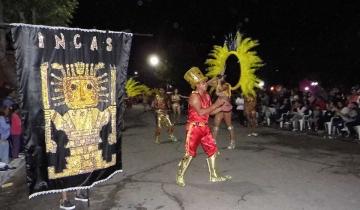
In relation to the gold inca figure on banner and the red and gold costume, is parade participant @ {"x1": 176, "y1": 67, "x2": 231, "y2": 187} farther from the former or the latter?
the gold inca figure on banner

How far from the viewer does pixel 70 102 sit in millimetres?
5848

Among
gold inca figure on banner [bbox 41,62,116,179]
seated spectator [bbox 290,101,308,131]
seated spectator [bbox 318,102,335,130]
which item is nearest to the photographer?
gold inca figure on banner [bbox 41,62,116,179]

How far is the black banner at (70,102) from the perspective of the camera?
17.8 ft

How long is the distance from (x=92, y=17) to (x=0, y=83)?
1804 centimetres

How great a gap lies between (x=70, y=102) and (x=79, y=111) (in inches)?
7.4

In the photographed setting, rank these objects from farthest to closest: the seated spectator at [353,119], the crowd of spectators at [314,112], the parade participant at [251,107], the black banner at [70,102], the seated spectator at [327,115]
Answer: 1. the seated spectator at [327,115]
2. the parade participant at [251,107]
3. the crowd of spectators at [314,112]
4. the seated spectator at [353,119]
5. the black banner at [70,102]

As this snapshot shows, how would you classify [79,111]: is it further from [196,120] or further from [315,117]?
[315,117]

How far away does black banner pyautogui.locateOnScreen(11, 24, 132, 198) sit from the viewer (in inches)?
214

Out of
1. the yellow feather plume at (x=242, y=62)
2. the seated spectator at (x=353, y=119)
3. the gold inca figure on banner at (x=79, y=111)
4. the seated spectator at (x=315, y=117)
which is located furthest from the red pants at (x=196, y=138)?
the seated spectator at (x=315, y=117)

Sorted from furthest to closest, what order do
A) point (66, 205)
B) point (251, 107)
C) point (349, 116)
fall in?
1. point (251, 107)
2. point (349, 116)
3. point (66, 205)

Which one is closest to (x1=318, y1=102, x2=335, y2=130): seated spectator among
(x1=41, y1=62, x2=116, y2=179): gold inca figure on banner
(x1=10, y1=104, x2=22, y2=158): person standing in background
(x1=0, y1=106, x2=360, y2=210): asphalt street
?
(x1=0, y1=106, x2=360, y2=210): asphalt street

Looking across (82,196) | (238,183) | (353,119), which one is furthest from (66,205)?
(353,119)

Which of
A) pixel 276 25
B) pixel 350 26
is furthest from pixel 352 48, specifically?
pixel 276 25

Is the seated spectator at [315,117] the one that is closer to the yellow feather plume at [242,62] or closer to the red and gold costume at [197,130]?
the yellow feather plume at [242,62]
